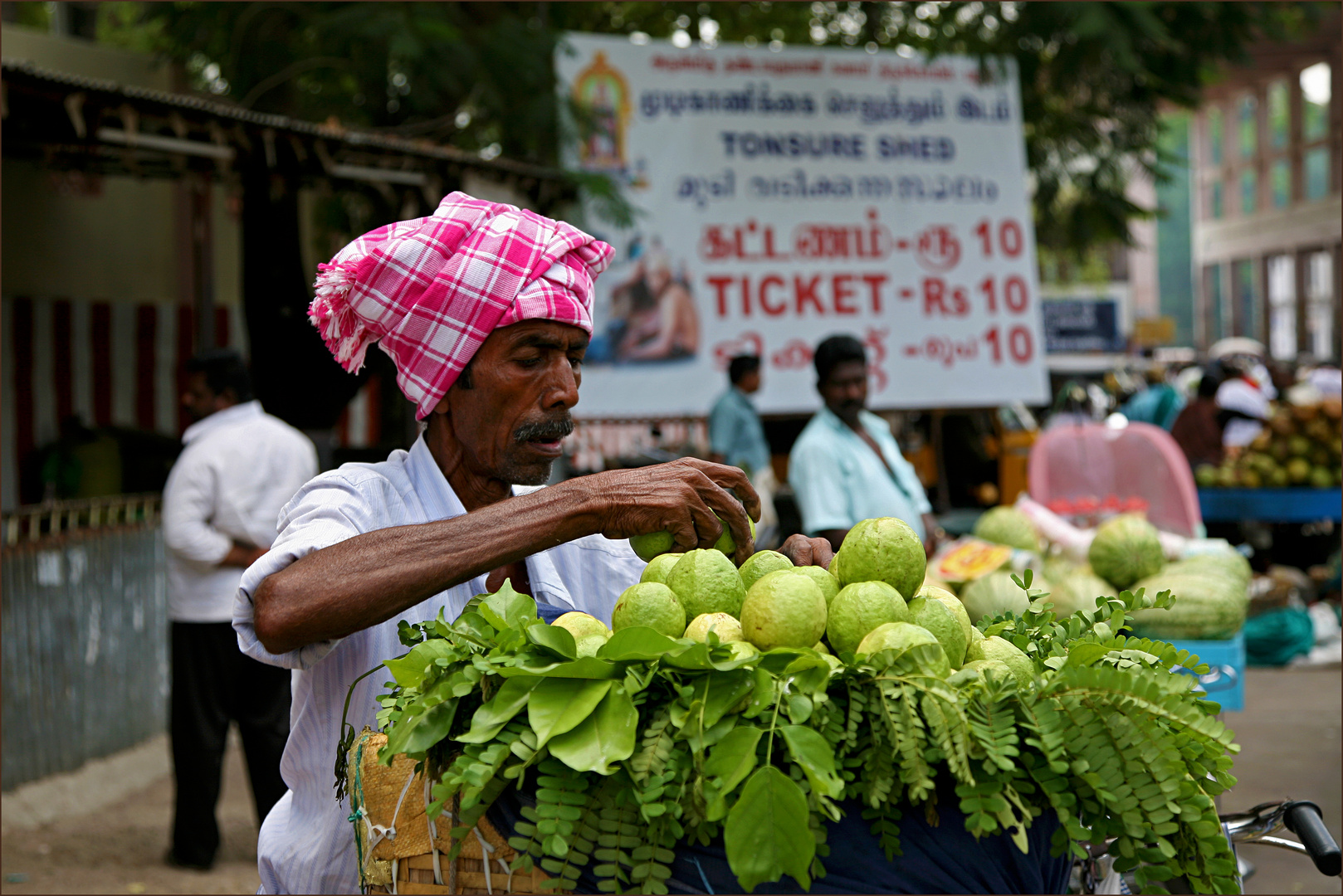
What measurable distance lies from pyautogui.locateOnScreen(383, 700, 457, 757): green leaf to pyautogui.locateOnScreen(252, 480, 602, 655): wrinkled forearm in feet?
1.07

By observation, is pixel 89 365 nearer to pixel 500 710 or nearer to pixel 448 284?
pixel 448 284

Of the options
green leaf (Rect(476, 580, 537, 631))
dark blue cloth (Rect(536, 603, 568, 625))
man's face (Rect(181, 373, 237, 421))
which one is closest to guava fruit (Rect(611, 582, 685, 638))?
green leaf (Rect(476, 580, 537, 631))

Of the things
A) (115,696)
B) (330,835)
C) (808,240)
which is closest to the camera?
(330,835)

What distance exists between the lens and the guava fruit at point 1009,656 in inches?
58.7

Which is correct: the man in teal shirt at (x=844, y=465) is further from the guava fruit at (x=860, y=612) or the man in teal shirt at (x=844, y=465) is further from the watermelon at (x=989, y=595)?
the guava fruit at (x=860, y=612)

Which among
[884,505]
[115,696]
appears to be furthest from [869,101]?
[115,696]

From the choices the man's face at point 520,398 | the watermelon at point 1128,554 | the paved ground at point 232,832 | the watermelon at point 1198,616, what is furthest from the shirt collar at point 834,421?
the man's face at point 520,398

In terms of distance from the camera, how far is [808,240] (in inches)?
319

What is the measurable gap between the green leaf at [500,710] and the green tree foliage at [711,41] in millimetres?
5841

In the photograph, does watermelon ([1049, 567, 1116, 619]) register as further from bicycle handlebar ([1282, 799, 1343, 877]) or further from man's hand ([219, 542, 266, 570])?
man's hand ([219, 542, 266, 570])

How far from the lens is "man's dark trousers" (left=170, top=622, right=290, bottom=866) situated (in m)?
5.11

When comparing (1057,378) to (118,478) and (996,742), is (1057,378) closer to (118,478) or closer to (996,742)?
(118,478)

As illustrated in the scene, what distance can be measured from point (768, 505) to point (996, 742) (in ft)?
19.6

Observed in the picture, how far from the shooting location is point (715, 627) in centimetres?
155
